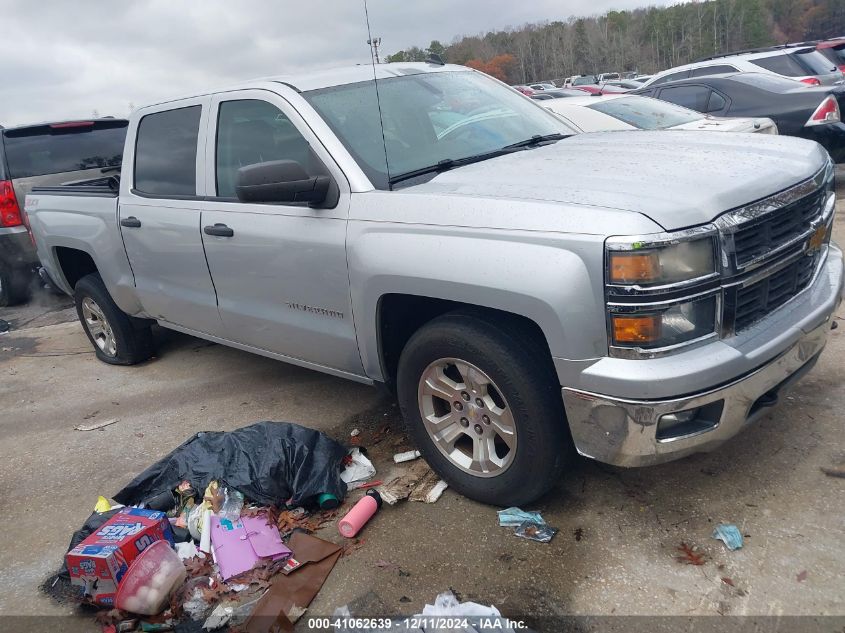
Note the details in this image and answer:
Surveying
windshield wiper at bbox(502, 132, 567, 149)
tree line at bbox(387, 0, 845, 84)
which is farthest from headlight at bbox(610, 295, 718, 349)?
tree line at bbox(387, 0, 845, 84)

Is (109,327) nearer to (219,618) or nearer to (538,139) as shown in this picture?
(219,618)

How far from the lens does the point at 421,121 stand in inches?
141

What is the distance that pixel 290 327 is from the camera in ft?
12.0

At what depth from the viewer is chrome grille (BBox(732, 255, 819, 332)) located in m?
2.50

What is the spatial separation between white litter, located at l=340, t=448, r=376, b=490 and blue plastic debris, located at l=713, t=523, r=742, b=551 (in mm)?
1598

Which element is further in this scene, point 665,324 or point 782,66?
point 782,66

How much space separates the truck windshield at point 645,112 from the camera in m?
7.20

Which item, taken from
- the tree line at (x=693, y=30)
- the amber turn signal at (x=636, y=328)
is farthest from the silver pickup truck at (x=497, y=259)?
the tree line at (x=693, y=30)

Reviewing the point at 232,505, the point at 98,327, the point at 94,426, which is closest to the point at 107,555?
the point at 232,505

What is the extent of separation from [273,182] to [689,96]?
24.2 ft

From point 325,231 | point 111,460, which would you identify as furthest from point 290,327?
point 111,460

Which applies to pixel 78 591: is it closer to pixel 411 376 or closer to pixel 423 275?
pixel 411 376

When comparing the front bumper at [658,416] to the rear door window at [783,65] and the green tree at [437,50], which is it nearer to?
the green tree at [437,50]

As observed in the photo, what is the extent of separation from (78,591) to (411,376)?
1.66 meters
